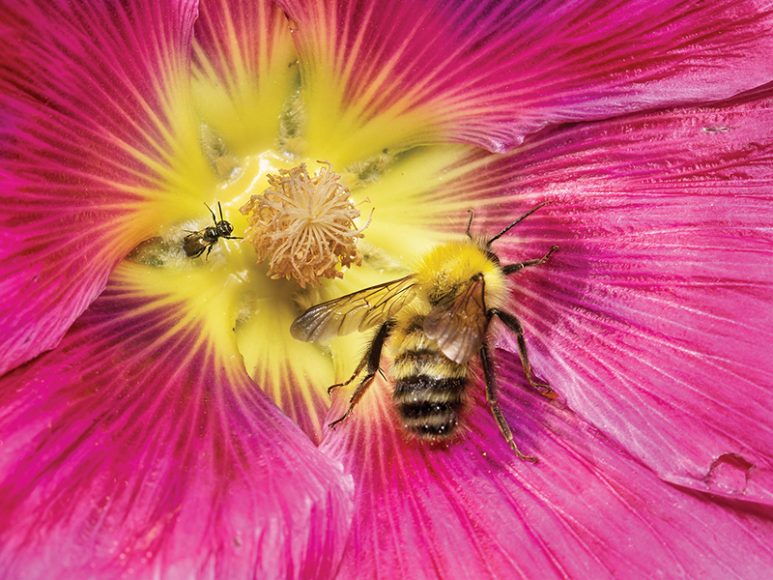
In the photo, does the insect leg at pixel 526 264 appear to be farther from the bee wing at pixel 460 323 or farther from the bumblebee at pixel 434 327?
the bee wing at pixel 460 323

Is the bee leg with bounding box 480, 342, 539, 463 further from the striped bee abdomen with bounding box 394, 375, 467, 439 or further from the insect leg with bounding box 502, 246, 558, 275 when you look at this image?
the insect leg with bounding box 502, 246, 558, 275

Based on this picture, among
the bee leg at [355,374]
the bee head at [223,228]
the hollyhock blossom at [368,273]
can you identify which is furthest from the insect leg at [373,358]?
the bee head at [223,228]

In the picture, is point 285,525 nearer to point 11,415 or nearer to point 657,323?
point 11,415

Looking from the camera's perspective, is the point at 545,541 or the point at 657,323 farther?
the point at 657,323

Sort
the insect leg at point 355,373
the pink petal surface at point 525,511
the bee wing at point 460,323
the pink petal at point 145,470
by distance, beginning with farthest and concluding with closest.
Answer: the insect leg at point 355,373 < the pink petal surface at point 525,511 < the bee wing at point 460,323 < the pink petal at point 145,470

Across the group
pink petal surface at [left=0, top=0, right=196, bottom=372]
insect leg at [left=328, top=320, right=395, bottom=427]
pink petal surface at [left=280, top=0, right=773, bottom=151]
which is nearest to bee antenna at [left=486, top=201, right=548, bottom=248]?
pink petal surface at [left=280, top=0, right=773, bottom=151]

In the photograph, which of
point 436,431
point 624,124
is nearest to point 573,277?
point 624,124
